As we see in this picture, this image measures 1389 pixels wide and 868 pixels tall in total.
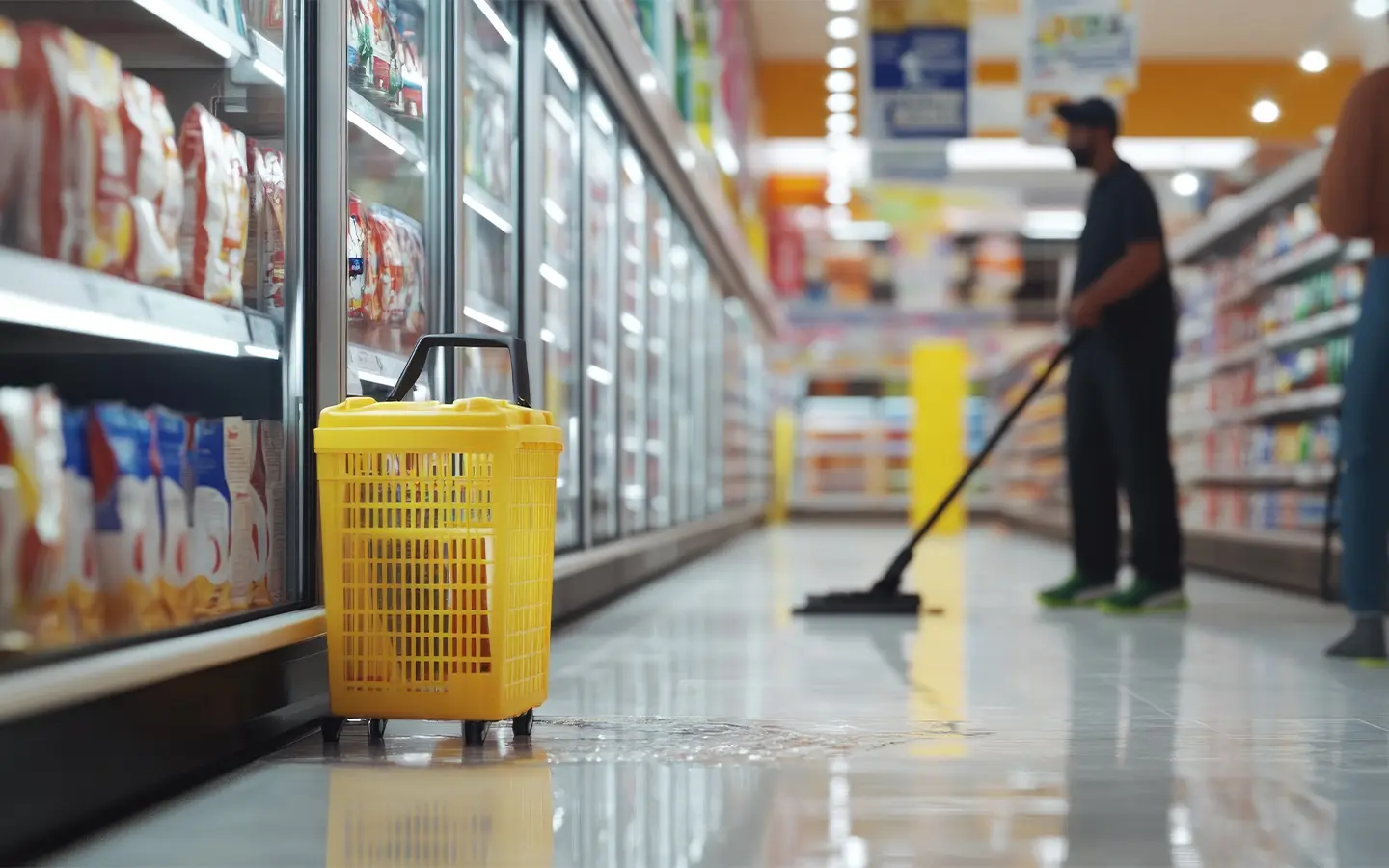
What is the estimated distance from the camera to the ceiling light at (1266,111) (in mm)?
8212

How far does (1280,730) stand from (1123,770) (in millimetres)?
632

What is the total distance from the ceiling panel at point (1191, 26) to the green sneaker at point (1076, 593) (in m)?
7.53

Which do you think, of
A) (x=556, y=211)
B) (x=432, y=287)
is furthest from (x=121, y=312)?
(x=556, y=211)

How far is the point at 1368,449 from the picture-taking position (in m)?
4.01

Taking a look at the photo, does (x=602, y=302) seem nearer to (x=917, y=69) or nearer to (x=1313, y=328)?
(x=1313, y=328)

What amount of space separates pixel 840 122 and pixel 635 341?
8955 millimetres

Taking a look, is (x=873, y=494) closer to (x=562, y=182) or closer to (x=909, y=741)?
(x=562, y=182)

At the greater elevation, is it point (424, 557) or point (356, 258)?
point (356, 258)

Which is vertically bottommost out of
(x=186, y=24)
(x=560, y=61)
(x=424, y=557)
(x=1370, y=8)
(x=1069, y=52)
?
(x=424, y=557)

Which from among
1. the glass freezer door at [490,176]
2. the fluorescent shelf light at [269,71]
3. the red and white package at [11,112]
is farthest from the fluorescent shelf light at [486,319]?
the red and white package at [11,112]

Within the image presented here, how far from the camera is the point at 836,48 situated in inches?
555

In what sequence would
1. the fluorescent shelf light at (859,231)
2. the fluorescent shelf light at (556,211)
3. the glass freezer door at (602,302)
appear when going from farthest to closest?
the fluorescent shelf light at (859,231), the glass freezer door at (602,302), the fluorescent shelf light at (556,211)

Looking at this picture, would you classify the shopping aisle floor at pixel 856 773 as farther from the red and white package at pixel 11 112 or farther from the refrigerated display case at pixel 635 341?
the refrigerated display case at pixel 635 341

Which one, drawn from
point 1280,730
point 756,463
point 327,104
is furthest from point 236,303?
point 756,463
